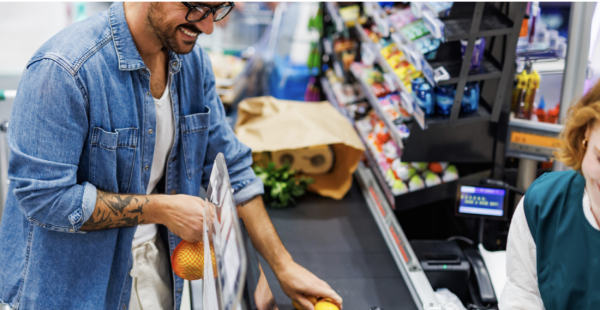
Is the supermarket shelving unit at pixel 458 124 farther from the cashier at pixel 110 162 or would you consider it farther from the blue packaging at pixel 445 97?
the cashier at pixel 110 162

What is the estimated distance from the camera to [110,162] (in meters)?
1.43

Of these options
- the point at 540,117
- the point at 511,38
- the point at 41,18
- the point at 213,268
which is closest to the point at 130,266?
the point at 213,268

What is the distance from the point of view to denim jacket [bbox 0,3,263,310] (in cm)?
126

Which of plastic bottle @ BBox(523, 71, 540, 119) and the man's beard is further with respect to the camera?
plastic bottle @ BBox(523, 71, 540, 119)

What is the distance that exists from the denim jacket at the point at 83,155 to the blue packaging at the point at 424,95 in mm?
813

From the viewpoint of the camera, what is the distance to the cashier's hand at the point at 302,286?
1537 mm

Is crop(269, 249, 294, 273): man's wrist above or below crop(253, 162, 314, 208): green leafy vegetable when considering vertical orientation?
above

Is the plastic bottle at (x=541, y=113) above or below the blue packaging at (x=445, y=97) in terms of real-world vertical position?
below

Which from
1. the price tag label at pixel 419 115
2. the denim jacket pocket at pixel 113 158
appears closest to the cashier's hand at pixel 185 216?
the denim jacket pocket at pixel 113 158

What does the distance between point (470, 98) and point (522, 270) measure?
90 cm

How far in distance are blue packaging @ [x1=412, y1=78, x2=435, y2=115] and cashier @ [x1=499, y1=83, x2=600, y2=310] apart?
78cm

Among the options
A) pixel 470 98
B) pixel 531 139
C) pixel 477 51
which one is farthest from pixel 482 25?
pixel 531 139

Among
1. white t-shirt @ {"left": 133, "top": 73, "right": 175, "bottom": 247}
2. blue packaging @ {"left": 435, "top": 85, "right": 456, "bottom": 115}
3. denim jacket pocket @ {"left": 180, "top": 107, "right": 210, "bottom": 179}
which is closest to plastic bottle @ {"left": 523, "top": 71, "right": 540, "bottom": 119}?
blue packaging @ {"left": 435, "top": 85, "right": 456, "bottom": 115}

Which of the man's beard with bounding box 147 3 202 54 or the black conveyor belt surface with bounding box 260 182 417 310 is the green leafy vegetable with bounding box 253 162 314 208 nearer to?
the black conveyor belt surface with bounding box 260 182 417 310
